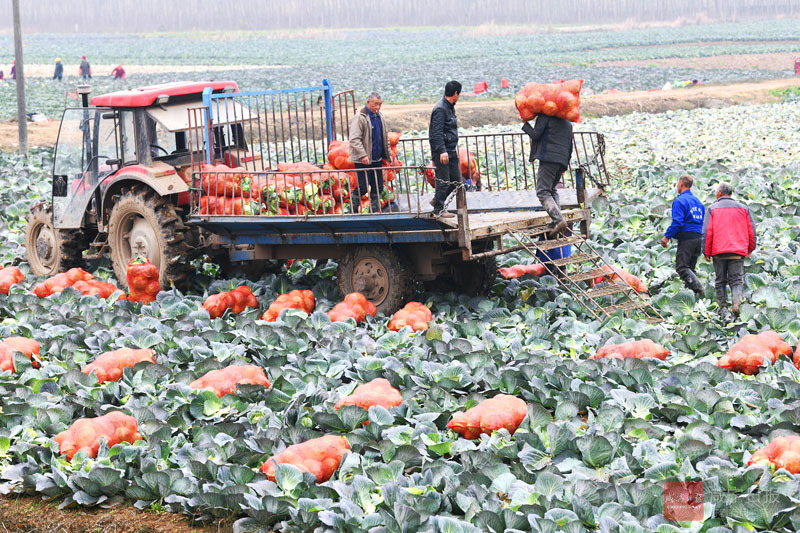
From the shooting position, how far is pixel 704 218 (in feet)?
30.7

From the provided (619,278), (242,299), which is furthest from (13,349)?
(619,278)

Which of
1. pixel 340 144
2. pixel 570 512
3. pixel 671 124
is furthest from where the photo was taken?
pixel 671 124

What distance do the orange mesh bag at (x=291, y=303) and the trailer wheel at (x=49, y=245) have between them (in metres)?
3.09

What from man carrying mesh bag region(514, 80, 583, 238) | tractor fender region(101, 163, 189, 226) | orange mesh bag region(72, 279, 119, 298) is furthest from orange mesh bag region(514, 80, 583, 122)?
orange mesh bag region(72, 279, 119, 298)

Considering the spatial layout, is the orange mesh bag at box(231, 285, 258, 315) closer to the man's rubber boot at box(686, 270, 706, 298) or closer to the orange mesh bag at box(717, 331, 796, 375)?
the man's rubber boot at box(686, 270, 706, 298)

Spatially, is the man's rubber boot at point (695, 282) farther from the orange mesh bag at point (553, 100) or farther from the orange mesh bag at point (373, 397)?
the orange mesh bag at point (373, 397)

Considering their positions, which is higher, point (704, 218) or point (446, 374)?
point (704, 218)

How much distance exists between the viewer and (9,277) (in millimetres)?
10805

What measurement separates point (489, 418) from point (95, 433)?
8.30 feet

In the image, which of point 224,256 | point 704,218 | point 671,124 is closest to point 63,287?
point 224,256

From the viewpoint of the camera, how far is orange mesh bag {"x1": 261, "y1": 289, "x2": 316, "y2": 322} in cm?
925

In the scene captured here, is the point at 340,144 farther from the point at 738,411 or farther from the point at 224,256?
the point at 738,411

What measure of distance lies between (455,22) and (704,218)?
100 m

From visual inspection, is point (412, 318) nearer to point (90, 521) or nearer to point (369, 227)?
point (369, 227)
